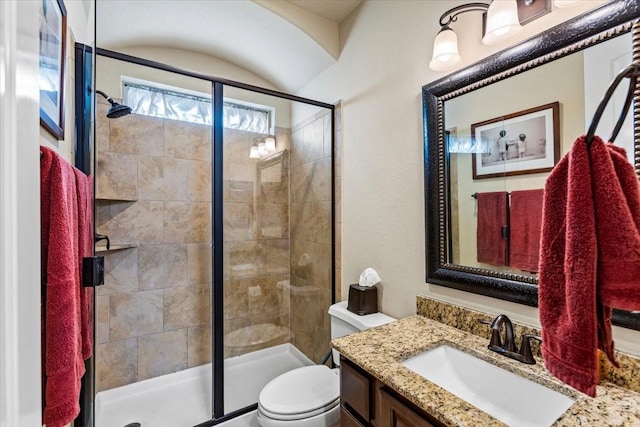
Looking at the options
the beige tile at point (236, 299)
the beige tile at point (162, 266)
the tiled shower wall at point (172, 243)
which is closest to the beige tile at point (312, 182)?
the tiled shower wall at point (172, 243)

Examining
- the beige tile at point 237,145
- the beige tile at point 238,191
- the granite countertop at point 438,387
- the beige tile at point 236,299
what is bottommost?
the beige tile at point 236,299

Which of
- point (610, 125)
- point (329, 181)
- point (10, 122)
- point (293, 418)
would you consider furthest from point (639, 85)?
point (293, 418)

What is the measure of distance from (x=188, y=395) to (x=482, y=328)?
201cm

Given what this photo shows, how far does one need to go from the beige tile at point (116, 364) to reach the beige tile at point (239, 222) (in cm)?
102

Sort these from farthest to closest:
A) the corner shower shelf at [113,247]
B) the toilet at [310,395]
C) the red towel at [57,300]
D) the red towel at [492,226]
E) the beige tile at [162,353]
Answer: the beige tile at [162,353] → the corner shower shelf at [113,247] → the toilet at [310,395] → the red towel at [492,226] → the red towel at [57,300]

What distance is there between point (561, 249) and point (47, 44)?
54.4 inches

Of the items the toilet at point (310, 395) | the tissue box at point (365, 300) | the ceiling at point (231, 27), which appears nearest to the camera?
the toilet at point (310, 395)

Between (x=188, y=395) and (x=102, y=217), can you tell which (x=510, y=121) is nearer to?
(x=102, y=217)

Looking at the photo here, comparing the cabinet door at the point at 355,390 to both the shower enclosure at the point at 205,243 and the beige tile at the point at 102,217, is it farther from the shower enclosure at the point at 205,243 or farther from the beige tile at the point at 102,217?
the beige tile at the point at 102,217

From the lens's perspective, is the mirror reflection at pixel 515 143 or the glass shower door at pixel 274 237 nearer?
the mirror reflection at pixel 515 143

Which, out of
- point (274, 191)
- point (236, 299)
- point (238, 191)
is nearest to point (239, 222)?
point (238, 191)

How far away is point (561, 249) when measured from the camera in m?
0.63

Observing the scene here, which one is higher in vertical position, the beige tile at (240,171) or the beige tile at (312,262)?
the beige tile at (240,171)

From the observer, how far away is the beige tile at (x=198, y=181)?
2.28 m
